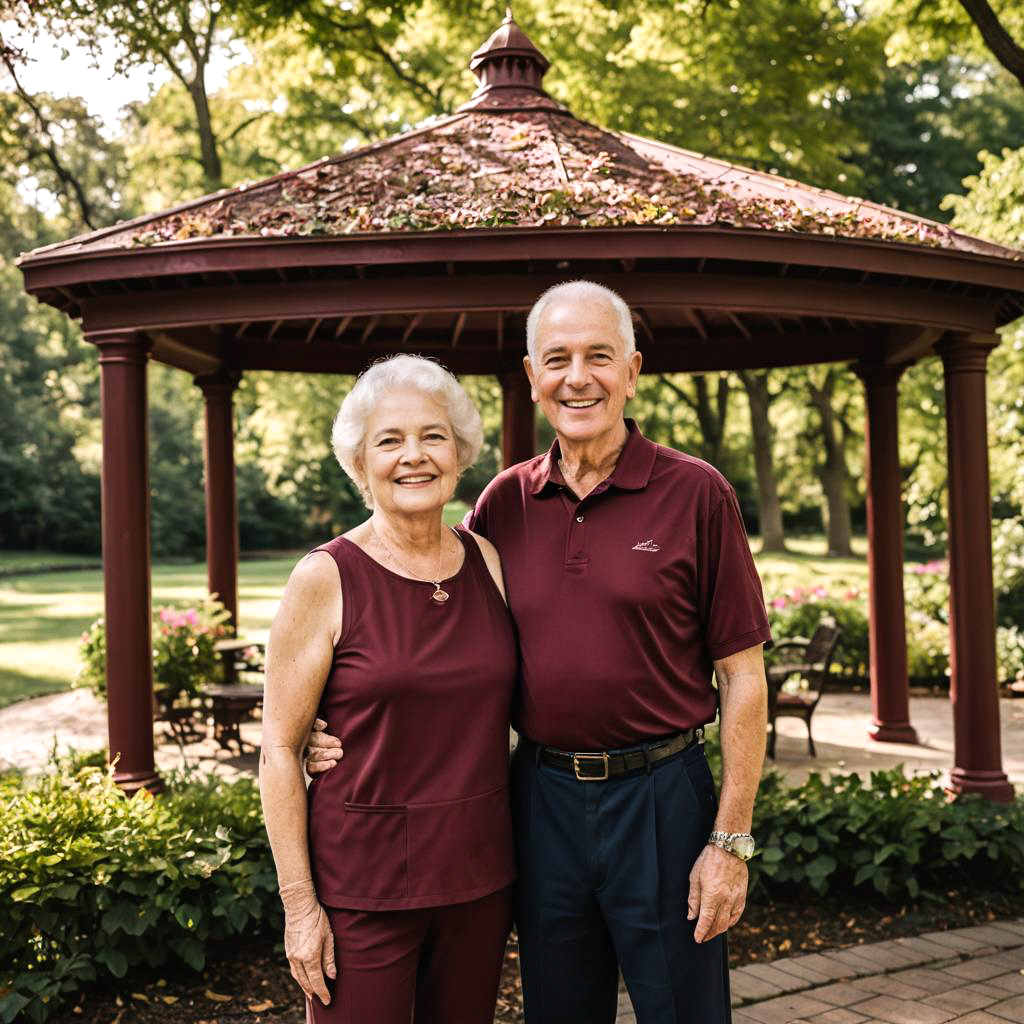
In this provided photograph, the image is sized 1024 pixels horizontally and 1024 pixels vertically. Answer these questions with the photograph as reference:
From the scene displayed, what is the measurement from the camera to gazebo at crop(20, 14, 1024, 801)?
5.37m

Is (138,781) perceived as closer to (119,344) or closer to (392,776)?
(119,344)

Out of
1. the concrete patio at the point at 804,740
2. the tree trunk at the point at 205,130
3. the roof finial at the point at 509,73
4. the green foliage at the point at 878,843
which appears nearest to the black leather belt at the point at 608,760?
the green foliage at the point at 878,843

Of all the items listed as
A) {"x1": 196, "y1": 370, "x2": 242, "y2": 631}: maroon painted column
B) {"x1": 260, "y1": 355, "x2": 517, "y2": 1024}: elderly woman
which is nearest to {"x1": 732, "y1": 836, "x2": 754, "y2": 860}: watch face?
{"x1": 260, "y1": 355, "x2": 517, "y2": 1024}: elderly woman

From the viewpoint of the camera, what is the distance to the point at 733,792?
2.60m

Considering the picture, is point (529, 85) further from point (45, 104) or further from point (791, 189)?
point (45, 104)

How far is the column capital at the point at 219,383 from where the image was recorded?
29.2ft

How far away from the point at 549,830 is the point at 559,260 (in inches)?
135

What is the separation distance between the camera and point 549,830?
262cm

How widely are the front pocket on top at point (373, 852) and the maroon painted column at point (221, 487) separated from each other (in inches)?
273

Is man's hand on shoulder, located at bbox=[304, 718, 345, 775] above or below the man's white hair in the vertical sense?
below

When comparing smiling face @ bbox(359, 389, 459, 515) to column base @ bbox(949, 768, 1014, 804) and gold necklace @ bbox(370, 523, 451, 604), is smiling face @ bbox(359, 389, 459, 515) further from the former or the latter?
column base @ bbox(949, 768, 1014, 804)

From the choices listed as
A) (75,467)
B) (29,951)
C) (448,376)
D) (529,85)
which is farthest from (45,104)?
(75,467)

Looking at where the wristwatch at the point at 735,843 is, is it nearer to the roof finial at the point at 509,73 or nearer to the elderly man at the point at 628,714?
the elderly man at the point at 628,714

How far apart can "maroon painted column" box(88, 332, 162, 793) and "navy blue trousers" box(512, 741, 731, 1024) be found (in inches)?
158
